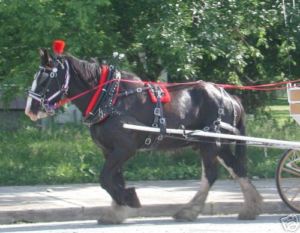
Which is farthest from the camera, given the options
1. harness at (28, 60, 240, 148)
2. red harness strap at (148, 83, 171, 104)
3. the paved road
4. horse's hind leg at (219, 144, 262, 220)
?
horse's hind leg at (219, 144, 262, 220)

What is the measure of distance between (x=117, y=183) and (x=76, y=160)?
13.9 feet

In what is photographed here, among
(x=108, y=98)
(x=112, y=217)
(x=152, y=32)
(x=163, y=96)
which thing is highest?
(x=108, y=98)

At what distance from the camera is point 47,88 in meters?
9.65

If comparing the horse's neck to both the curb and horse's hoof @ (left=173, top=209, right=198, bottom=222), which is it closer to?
the curb

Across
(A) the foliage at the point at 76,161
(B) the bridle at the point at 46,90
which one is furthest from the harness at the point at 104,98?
(A) the foliage at the point at 76,161

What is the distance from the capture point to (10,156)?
554 inches

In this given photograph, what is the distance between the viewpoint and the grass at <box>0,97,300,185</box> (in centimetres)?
1311

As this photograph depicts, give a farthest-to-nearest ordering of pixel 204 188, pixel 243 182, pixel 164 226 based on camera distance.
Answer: pixel 243 182
pixel 204 188
pixel 164 226

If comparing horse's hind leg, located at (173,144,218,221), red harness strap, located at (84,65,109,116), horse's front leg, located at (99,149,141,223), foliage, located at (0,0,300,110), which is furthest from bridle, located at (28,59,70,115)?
foliage, located at (0,0,300,110)

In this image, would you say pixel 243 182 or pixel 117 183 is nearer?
pixel 117 183

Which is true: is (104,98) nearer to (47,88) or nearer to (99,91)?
(99,91)

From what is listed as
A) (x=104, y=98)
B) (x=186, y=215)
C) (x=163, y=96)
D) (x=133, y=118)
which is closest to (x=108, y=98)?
(x=104, y=98)

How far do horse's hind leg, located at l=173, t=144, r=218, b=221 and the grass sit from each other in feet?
8.97

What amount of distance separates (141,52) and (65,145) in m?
2.17
